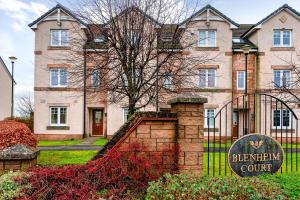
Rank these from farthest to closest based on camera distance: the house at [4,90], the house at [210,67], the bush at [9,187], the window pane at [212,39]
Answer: the house at [4,90]
the window pane at [212,39]
the house at [210,67]
the bush at [9,187]

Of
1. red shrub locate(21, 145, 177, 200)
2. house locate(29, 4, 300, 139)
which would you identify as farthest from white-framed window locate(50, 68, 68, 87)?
red shrub locate(21, 145, 177, 200)

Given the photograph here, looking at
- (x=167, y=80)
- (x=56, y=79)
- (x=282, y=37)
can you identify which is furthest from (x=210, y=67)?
(x=56, y=79)

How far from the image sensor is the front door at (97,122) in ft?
87.1

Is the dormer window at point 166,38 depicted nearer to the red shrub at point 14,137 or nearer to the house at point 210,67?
the red shrub at point 14,137

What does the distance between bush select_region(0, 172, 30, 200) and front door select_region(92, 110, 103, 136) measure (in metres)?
21.5

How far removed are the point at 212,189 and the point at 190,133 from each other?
4.39ft

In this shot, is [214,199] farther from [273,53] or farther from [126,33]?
[273,53]

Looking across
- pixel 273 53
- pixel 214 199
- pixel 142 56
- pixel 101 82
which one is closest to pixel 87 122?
pixel 101 82

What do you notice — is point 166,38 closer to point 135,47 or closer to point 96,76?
point 135,47

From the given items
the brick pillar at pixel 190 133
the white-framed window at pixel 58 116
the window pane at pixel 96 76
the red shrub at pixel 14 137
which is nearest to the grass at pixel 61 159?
the red shrub at pixel 14 137

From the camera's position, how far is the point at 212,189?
4559 mm

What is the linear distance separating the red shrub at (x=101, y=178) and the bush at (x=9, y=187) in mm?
137

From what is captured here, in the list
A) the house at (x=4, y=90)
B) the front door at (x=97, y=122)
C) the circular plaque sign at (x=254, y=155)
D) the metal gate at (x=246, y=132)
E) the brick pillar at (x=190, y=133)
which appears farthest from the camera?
the house at (x=4, y=90)

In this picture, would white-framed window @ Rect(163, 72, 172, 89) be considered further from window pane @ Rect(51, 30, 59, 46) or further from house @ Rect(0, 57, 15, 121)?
house @ Rect(0, 57, 15, 121)
